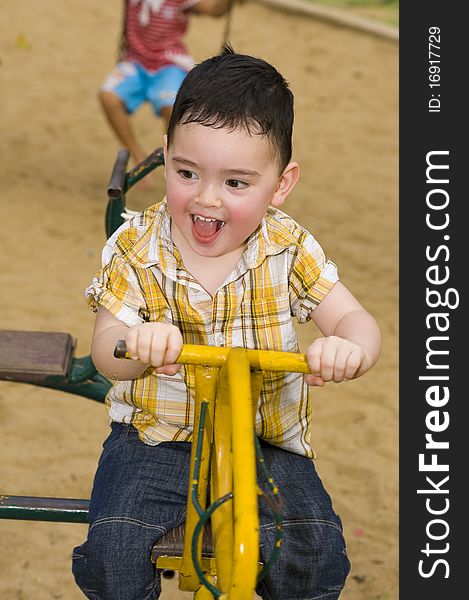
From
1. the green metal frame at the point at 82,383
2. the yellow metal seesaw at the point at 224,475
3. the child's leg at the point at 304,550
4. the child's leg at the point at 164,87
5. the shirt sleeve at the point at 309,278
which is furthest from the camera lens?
the child's leg at the point at 164,87

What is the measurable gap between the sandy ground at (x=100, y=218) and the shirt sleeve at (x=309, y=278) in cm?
117

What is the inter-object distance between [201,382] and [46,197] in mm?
3613

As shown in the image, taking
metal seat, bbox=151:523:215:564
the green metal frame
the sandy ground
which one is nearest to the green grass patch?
the sandy ground

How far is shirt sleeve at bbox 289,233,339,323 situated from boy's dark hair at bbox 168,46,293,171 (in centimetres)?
22

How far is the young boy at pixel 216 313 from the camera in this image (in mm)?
1946

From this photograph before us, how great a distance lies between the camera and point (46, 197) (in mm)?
5309

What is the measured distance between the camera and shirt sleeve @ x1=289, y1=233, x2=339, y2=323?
7.06 ft

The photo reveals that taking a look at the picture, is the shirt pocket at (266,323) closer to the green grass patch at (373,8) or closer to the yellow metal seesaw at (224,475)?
the yellow metal seesaw at (224,475)

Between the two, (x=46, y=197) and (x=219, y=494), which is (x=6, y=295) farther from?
(x=219, y=494)

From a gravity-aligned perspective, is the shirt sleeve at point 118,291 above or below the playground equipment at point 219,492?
above

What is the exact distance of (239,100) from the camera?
1944mm

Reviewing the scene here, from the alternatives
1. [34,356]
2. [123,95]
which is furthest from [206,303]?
[123,95]

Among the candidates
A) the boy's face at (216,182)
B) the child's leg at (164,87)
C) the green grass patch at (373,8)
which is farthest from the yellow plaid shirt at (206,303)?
the green grass patch at (373,8)

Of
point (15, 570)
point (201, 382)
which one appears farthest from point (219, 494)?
point (15, 570)
